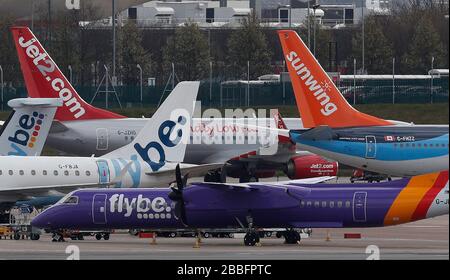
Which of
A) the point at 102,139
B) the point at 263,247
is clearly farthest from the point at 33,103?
the point at 102,139

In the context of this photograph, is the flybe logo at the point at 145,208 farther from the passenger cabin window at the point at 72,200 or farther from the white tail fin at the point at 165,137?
the white tail fin at the point at 165,137

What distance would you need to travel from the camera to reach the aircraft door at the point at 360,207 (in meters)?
40.8

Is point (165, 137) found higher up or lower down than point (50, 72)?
lower down

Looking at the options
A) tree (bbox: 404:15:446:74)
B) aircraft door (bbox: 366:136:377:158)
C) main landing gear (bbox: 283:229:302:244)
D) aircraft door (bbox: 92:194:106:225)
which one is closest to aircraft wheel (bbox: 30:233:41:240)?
aircraft door (bbox: 92:194:106:225)

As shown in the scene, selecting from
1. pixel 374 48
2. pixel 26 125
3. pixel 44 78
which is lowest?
pixel 26 125

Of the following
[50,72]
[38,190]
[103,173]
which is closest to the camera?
[38,190]

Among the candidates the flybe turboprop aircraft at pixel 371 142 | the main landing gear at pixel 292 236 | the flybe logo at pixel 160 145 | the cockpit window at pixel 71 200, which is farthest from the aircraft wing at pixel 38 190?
the flybe turboprop aircraft at pixel 371 142

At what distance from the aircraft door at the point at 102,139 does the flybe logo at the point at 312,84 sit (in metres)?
12.4

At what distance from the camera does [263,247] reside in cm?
4044

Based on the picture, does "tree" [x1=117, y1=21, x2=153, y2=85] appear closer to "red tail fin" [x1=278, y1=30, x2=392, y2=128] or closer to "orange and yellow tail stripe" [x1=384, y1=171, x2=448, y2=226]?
"red tail fin" [x1=278, y1=30, x2=392, y2=128]

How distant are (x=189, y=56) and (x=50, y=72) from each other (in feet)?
167

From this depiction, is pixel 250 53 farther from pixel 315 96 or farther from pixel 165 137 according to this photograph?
pixel 165 137

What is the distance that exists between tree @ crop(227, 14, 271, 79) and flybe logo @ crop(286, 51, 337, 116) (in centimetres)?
5895
